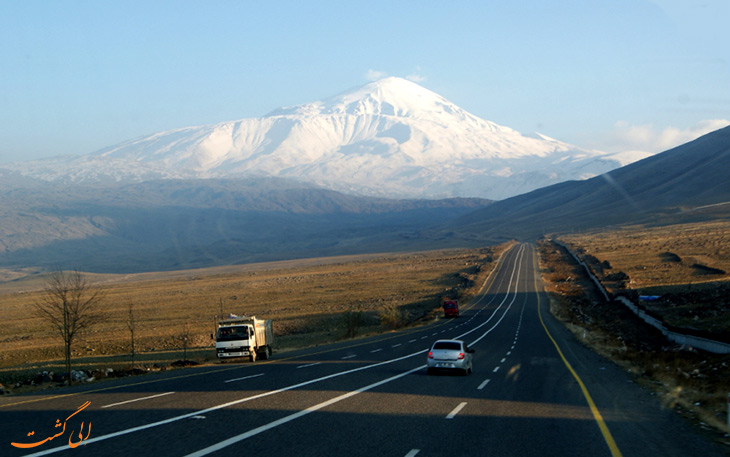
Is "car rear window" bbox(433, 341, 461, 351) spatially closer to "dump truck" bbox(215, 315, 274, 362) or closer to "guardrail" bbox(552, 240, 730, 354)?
"guardrail" bbox(552, 240, 730, 354)

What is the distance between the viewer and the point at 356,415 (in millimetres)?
14328

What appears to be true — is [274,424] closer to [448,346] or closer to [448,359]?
[448,359]

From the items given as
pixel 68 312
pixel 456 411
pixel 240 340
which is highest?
pixel 68 312

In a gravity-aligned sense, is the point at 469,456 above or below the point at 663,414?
above

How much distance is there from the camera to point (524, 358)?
97.7 feet

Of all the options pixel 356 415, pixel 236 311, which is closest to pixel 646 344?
pixel 356 415

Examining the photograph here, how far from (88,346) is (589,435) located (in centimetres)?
4532

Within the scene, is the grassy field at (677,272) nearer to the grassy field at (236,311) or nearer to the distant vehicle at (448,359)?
the distant vehicle at (448,359)

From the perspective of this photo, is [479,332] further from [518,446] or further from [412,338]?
[518,446]

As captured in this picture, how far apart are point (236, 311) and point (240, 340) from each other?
44021mm

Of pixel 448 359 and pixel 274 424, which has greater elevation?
pixel 274 424

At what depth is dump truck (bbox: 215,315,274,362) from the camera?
3114cm

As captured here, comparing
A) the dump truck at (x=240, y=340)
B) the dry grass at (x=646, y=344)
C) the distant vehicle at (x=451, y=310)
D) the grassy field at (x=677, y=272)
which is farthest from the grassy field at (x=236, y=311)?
the grassy field at (x=677, y=272)

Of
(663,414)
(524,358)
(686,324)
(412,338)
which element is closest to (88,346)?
(412,338)
